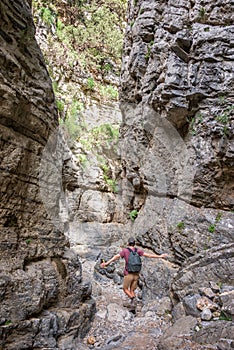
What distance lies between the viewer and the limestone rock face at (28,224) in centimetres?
407

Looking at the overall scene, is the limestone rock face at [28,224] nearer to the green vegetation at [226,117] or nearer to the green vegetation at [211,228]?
the green vegetation at [211,228]

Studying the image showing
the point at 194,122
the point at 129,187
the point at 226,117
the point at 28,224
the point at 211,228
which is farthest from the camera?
the point at 129,187

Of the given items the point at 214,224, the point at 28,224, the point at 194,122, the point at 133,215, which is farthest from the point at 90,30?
the point at 28,224

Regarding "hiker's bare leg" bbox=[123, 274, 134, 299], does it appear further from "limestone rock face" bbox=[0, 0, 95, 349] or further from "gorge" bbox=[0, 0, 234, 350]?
"limestone rock face" bbox=[0, 0, 95, 349]

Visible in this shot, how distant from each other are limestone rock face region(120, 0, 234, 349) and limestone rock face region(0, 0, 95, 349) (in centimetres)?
312

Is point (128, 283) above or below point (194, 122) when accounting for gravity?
below

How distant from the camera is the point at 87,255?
1285cm

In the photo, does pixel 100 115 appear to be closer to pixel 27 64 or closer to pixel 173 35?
pixel 173 35

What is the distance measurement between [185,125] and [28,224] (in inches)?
282

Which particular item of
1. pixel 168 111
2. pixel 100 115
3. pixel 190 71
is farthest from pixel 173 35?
pixel 100 115

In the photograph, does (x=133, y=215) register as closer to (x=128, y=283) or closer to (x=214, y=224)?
(x=214, y=224)

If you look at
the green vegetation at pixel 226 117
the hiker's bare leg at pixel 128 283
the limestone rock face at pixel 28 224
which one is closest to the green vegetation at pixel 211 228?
the green vegetation at pixel 226 117

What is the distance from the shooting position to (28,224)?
4.83 meters

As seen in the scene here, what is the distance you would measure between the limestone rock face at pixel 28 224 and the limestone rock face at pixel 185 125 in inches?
123
